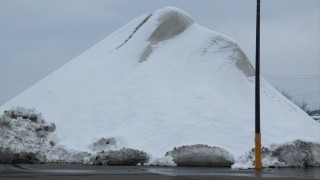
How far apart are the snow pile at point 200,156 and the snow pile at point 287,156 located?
0.52 metres

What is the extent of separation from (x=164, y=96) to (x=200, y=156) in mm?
7416

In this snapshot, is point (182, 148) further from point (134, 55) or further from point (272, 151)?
point (134, 55)

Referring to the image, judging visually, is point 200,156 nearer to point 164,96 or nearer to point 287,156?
point 287,156

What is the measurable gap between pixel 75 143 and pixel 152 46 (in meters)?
11.6

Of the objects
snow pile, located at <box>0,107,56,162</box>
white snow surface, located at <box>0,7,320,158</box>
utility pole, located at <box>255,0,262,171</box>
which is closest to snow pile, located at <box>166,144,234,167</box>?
white snow surface, located at <box>0,7,320,158</box>

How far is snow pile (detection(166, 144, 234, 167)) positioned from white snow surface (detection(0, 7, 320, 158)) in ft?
3.83

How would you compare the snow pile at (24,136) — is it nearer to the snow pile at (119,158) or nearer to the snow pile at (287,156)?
the snow pile at (119,158)

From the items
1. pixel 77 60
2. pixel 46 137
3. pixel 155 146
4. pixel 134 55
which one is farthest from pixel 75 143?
pixel 77 60

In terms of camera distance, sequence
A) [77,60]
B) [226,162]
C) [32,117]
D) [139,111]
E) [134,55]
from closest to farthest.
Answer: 1. [226,162]
2. [32,117]
3. [139,111]
4. [134,55]
5. [77,60]

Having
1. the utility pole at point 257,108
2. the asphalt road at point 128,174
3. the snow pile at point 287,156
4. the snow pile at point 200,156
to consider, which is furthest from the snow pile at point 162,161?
the asphalt road at point 128,174

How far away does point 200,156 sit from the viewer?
66.8 ft

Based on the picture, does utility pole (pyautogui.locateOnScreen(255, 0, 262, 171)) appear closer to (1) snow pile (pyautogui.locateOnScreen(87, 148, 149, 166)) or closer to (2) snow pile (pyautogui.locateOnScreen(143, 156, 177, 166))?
(2) snow pile (pyautogui.locateOnScreen(143, 156, 177, 166))

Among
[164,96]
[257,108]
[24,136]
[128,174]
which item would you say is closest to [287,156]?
[257,108]

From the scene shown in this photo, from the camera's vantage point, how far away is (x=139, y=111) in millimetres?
25875
